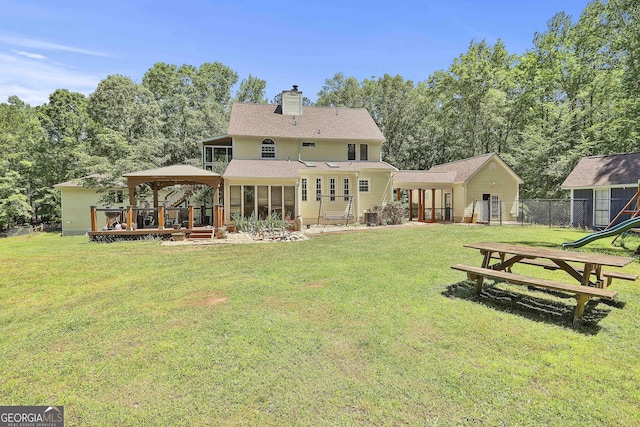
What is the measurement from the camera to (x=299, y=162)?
69.4ft

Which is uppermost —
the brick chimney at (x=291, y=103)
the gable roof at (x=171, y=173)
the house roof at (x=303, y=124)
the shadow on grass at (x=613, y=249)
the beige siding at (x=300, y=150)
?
the brick chimney at (x=291, y=103)

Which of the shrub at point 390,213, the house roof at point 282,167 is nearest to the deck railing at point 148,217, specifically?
the house roof at point 282,167

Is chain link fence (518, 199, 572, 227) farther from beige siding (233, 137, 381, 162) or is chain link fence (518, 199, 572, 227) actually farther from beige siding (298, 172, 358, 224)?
beige siding (298, 172, 358, 224)

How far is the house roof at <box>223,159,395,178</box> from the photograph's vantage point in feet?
59.0

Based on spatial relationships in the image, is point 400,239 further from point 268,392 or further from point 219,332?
point 268,392

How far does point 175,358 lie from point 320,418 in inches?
78.7

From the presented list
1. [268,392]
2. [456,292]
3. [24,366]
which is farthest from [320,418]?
[456,292]

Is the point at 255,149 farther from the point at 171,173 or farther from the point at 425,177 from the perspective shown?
the point at 425,177

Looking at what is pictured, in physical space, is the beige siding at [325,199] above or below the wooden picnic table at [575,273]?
above

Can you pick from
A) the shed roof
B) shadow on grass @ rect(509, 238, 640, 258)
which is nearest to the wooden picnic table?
shadow on grass @ rect(509, 238, 640, 258)

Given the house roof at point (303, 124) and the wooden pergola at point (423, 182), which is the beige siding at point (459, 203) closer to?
the wooden pergola at point (423, 182)

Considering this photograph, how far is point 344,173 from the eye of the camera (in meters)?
20.8

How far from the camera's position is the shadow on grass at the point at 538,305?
4566mm

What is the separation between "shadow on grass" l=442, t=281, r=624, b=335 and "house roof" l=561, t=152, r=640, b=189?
15577 millimetres
